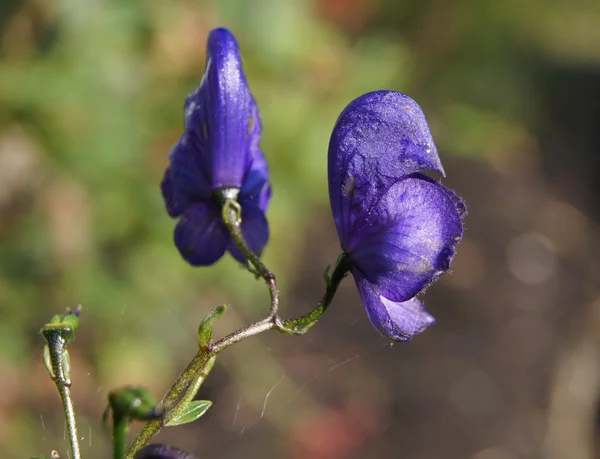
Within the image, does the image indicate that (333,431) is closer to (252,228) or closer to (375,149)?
(252,228)

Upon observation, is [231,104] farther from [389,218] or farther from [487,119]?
[487,119]

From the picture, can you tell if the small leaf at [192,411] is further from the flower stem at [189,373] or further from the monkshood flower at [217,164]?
the monkshood flower at [217,164]

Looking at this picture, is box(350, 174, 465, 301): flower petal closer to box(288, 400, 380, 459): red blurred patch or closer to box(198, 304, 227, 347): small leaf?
box(198, 304, 227, 347): small leaf

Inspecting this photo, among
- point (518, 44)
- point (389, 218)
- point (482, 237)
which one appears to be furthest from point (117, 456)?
point (518, 44)

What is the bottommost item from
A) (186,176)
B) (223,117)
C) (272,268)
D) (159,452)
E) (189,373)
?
(272,268)

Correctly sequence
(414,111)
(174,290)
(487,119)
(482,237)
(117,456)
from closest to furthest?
(117,456) < (414,111) < (174,290) < (482,237) < (487,119)

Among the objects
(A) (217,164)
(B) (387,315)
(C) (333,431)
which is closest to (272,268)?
(C) (333,431)

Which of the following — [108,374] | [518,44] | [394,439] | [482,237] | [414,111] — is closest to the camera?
[414,111]
